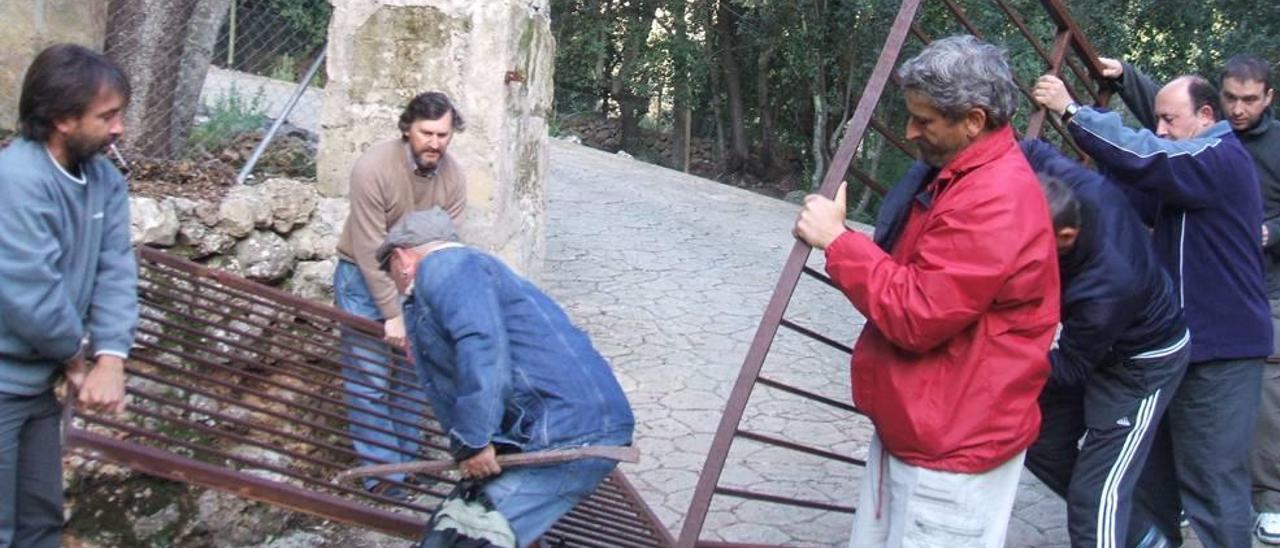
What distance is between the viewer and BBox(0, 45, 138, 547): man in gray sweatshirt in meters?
2.62

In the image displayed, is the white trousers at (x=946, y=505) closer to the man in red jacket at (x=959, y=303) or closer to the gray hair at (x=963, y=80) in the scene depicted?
the man in red jacket at (x=959, y=303)

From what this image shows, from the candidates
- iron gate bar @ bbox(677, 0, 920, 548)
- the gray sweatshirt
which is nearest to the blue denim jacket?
iron gate bar @ bbox(677, 0, 920, 548)

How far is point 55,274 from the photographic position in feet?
8.70

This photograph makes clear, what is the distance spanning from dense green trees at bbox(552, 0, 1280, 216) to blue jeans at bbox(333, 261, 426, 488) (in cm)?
802

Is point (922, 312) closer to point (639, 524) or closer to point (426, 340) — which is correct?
point (426, 340)

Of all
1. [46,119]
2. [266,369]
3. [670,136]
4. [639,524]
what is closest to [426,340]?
[46,119]

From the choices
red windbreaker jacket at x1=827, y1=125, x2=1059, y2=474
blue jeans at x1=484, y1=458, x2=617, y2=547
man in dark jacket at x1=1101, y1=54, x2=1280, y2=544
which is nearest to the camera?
red windbreaker jacket at x1=827, y1=125, x2=1059, y2=474

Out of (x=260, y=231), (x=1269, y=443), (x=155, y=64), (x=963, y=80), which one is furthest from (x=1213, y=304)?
(x=155, y=64)

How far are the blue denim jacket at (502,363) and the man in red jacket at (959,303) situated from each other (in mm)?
564

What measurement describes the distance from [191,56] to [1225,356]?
4.43 meters

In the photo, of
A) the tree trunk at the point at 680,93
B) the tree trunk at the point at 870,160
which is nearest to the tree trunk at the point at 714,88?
the tree trunk at the point at 680,93

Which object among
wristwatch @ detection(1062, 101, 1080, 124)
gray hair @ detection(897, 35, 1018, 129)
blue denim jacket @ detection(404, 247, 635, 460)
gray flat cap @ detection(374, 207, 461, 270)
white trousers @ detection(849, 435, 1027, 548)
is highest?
gray hair @ detection(897, 35, 1018, 129)

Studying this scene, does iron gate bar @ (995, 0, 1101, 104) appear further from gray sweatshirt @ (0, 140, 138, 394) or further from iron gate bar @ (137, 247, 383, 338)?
gray sweatshirt @ (0, 140, 138, 394)

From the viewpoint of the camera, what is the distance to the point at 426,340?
277 cm
